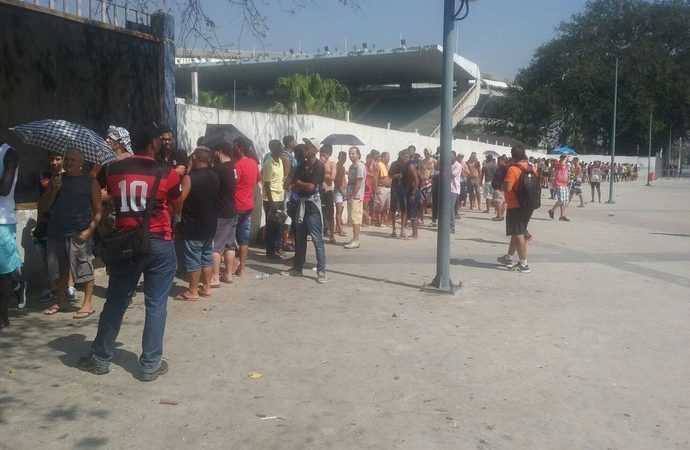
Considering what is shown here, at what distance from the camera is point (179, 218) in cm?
725

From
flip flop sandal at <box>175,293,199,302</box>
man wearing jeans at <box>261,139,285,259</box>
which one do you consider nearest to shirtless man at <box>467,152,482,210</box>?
man wearing jeans at <box>261,139,285,259</box>

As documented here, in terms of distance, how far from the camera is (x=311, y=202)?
27.8 feet

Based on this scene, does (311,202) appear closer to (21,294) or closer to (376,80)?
(21,294)

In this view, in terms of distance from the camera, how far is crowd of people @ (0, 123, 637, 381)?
16.0 feet

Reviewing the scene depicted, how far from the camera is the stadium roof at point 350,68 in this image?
144ft

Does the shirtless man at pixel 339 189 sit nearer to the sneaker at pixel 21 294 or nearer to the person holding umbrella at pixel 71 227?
the person holding umbrella at pixel 71 227

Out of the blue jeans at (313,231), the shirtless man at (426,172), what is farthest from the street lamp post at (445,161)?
the shirtless man at (426,172)

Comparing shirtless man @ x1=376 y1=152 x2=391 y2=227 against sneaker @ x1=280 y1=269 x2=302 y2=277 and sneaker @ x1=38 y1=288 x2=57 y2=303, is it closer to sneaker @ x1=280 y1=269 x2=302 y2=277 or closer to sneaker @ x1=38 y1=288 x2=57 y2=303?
sneaker @ x1=280 y1=269 x2=302 y2=277

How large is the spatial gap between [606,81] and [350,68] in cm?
2710

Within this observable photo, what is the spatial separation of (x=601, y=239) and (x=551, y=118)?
57285 mm

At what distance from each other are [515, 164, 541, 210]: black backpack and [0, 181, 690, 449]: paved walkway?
104 centimetres

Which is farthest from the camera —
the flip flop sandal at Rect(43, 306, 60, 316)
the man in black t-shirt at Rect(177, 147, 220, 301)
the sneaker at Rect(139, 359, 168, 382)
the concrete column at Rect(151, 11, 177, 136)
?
the concrete column at Rect(151, 11, 177, 136)

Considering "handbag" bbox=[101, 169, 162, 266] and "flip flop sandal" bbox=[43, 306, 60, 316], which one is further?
"flip flop sandal" bbox=[43, 306, 60, 316]

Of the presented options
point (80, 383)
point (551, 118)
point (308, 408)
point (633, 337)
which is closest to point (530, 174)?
point (633, 337)
